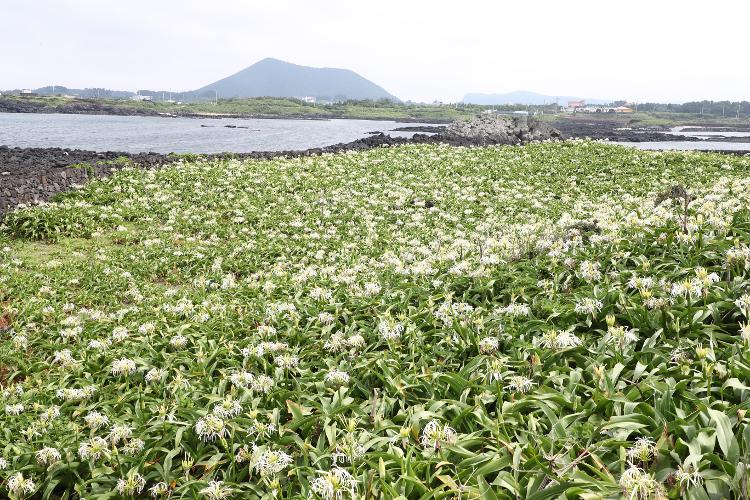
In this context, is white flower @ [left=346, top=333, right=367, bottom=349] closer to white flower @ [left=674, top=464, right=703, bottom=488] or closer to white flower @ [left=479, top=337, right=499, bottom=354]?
white flower @ [left=479, top=337, right=499, bottom=354]

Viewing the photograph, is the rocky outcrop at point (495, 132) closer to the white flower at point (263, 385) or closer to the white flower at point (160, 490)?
the white flower at point (263, 385)

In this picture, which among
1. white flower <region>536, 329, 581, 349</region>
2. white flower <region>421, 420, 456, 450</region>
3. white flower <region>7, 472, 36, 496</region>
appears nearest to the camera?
white flower <region>421, 420, 456, 450</region>

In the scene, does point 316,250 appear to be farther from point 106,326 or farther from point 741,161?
point 741,161

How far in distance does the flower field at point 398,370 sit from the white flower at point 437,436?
0.05 feet

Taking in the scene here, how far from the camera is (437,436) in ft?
13.0

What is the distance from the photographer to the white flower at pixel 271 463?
3748mm

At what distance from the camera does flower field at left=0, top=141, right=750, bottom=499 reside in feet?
12.0

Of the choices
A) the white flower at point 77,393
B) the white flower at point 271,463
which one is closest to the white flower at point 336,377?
the white flower at point 271,463

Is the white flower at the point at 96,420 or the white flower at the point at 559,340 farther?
the white flower at the point at 559,340

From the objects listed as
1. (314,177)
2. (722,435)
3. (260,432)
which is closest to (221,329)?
(260,432)

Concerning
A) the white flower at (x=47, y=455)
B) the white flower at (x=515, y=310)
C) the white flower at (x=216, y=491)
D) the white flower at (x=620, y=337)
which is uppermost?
the white flower at (x=620, y=337)

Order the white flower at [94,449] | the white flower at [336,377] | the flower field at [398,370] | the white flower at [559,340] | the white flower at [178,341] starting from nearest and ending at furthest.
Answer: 1. the flower field at [398,370]
2. the white flower at [94,449]
3. the white flower at [559,340]
4. the white flower at [336,377]
5. the white flower at [178,341]

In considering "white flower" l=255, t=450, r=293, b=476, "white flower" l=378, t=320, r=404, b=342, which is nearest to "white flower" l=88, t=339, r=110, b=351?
"white flower" l=378, t=320, r=404, b=342

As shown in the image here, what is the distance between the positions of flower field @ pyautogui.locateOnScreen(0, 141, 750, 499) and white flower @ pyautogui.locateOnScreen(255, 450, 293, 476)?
2 cm
